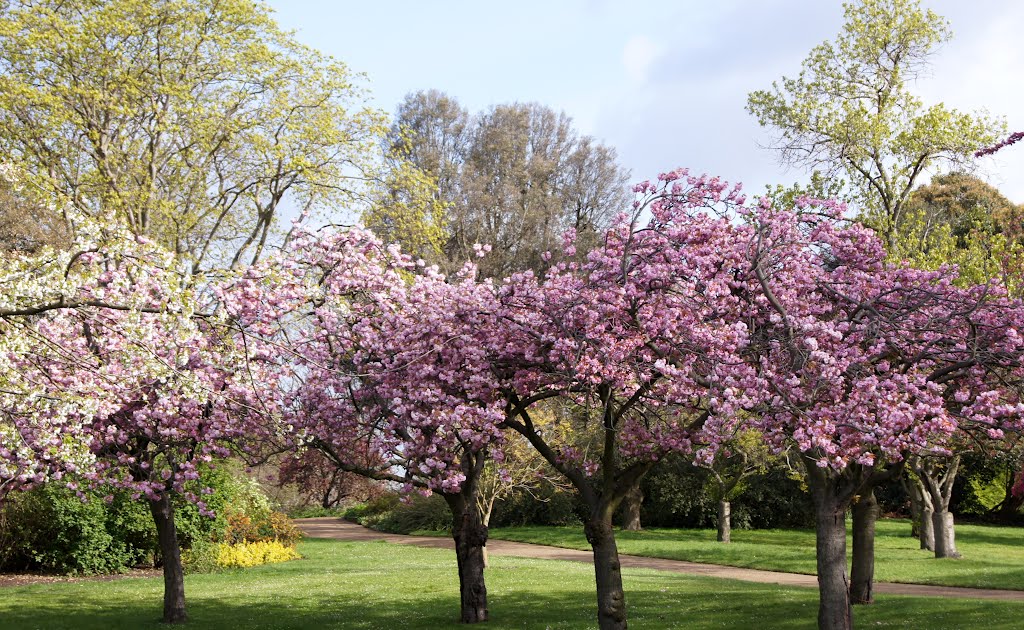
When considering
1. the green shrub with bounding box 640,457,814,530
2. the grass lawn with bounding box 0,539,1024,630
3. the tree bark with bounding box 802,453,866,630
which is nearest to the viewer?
the tree bark with bounding box 802,453,866,630

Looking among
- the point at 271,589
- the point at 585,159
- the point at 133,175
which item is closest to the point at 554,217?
the point at 585,159

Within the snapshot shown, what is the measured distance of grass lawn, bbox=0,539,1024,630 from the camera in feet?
55.6

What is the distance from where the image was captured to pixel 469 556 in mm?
16531

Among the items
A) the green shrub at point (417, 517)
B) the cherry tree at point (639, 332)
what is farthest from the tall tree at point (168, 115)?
the green shrub at point (417, 517)

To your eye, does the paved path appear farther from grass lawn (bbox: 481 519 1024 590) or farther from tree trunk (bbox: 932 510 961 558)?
tree trunk (bbox: 932 510 961 558)

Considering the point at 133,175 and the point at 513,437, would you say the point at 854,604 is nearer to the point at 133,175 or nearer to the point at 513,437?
the point at 513,437

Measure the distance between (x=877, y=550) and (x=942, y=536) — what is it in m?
3.13

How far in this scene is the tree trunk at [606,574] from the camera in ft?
46.5

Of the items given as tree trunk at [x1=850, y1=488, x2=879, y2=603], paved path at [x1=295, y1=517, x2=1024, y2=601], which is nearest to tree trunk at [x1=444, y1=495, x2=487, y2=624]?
tree trunk at [x1=850, y1=488, x2=879, y2=603]

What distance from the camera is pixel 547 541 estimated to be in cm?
3816

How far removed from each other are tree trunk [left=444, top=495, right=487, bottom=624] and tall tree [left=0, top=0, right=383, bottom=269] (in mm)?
11294

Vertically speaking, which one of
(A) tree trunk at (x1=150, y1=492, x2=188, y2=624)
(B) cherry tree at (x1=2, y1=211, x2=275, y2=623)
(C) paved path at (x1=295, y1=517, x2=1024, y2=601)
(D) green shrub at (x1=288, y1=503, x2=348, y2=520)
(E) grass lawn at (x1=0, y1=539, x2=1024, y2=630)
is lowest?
(D) green shrub at (x1=288, y1=503, x2=348, y2=520)

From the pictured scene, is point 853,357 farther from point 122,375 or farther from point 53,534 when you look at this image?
point 53,534

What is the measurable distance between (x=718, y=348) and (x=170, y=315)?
7.19 metres
